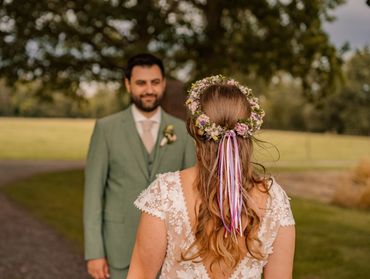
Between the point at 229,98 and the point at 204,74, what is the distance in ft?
46.2

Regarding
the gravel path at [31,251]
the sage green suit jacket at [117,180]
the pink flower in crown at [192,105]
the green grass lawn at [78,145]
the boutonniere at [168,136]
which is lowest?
the green grass lawn at [78,145]

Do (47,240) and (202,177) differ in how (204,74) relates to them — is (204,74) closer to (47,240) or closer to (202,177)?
(47,240)

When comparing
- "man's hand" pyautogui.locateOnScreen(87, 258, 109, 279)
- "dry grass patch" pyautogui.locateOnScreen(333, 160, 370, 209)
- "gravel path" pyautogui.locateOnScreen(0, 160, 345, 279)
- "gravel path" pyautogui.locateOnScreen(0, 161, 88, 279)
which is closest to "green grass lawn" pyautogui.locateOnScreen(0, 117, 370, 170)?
"dry grass patch" pyautogui.locateOnScreen(333, 160, 370, 209)

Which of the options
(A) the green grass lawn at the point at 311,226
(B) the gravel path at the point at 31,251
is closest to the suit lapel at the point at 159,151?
(B) the gravel path at the point at 31,251

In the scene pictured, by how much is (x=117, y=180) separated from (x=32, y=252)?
18.5ft

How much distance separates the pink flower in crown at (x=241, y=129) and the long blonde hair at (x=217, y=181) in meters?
0.02

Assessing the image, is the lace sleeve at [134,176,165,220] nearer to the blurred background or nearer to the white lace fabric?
the white lace fabric

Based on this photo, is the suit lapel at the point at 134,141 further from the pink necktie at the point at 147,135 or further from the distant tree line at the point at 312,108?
the distant tree line at the point at 312,108

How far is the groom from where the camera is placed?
3.71m

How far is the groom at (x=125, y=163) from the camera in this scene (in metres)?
3.71

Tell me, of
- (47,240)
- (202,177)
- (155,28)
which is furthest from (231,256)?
(155,28)

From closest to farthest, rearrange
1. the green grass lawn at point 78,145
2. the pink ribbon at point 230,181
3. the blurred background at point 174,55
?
the pink ribbon at point 230,181, the blurred background at point 174,55, the green grass lawn at point 78,145

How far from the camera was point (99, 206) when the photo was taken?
12.1ft

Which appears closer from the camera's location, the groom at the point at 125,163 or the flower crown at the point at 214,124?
the flower crown at the point at 214,124
